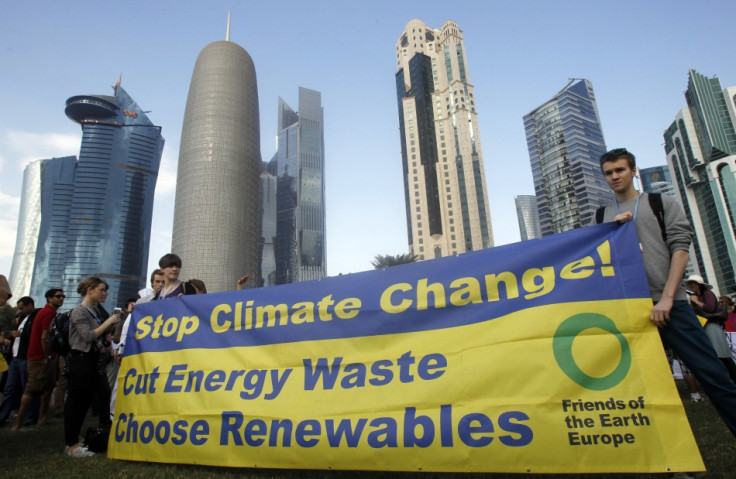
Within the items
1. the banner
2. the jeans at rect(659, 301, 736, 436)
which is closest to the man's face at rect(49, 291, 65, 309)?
the banner

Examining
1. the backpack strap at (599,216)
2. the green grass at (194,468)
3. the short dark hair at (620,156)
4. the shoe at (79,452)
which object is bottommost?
the green grass at (194,468)

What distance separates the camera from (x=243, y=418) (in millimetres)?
3428

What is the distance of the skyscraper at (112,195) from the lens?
12294cm

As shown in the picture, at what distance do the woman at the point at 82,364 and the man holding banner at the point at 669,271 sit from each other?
4.97m

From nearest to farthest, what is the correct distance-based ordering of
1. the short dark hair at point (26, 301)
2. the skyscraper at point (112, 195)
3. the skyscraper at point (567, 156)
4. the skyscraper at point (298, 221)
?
the short dark hair at point (26, 301) → the skyscraper at point (112, 195) → the skyscraper at point (567, 156) → the skyscraper at point (298, 221)

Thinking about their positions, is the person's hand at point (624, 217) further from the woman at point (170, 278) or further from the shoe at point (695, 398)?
the shoe at point (695, 398)

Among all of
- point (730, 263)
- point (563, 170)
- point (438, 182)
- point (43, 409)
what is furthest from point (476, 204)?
point (43, 409)

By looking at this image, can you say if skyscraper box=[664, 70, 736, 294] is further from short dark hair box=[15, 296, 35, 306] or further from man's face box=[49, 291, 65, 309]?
short dark hair box=[15, 296, 35, 306]

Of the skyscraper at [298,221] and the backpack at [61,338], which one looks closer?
the backpack at [61,338]

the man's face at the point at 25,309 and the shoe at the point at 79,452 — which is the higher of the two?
the man's face at the point at 25,309

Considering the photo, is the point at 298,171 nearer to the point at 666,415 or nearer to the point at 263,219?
the point at 263,219

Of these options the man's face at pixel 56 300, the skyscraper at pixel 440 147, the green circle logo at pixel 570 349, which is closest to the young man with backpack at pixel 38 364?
the man's face at pixel 56 300

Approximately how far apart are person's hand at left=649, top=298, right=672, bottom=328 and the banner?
0.18 feet

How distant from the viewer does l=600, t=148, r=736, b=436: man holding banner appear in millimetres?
2588
